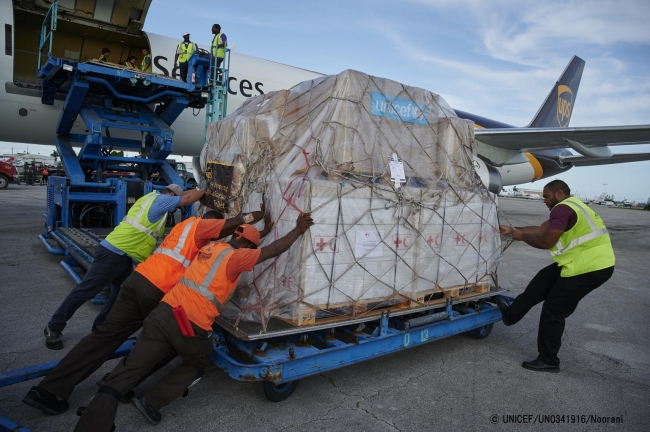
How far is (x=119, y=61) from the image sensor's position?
38.6ft

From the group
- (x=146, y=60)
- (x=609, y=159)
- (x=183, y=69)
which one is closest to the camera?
(x=183, y=69)

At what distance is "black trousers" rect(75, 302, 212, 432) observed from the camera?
110 inches

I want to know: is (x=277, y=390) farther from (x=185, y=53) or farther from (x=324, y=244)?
(x=185, y=53)

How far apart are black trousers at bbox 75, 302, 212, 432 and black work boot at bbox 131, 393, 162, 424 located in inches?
1.3

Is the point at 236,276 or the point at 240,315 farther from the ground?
the point at 236,276

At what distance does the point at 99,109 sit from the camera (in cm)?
887

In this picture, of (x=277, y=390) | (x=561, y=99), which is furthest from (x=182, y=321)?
(x=561, y=99)

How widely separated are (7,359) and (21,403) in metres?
0.89

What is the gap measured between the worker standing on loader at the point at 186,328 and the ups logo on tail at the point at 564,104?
766 inches

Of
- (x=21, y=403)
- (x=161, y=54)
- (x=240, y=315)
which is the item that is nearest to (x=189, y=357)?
(x=240, y=315)

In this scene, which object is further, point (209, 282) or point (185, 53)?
point (185, 53)

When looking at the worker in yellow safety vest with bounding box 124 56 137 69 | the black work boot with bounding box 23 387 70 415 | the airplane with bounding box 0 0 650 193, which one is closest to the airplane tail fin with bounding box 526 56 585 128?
the airplane with bounding box 0 0 650 193

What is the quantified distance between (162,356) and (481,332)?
362 cm

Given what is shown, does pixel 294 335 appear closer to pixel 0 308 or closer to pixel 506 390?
pixel 506 390
